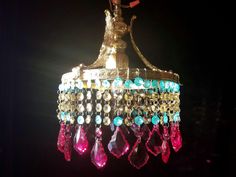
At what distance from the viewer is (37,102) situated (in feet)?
7.28

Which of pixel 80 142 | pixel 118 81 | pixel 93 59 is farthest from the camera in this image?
pixel 93 59

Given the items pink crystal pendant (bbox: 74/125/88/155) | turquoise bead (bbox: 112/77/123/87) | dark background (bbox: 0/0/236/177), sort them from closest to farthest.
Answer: turquoise bead (bbox: 112/77/123/87)
pink crystal pendant (bbox: 74/125/88/155)
dark background (bbox: 0/0/236/177)

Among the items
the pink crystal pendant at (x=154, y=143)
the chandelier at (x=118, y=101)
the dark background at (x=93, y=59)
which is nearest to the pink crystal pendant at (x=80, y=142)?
the chandelier at (x=118, y=101)

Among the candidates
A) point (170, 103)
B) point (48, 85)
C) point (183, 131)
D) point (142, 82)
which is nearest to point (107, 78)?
point (142, 82)

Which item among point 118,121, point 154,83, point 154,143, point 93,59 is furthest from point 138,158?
point 93,59

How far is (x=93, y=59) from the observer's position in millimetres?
2291

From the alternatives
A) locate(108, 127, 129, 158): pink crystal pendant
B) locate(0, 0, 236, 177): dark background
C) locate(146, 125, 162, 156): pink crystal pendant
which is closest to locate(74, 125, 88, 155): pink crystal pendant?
locate(108, 127, 129, 158): pink crystal pendant

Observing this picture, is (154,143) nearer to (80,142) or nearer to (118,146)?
(118,146)

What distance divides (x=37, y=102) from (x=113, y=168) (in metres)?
0.59

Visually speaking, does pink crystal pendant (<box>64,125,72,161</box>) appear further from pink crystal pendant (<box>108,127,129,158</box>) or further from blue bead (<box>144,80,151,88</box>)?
blue bead (<box>144,80,151,88</box>)

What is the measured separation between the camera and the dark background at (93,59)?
218 centimetres

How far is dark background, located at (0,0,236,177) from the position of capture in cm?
218

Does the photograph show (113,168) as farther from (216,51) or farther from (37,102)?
(216,51)

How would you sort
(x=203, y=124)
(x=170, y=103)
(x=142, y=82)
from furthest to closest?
(x=203, y=124), (x=170, y=103), (x=142, y=82)
